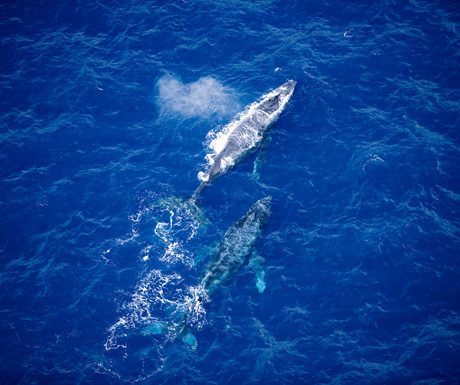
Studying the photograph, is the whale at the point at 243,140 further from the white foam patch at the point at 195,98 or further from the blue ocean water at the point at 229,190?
the white foam patch at the point at 195,98

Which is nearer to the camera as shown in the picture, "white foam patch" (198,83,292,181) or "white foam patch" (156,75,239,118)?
"white foam patch" (198,83,292,181)

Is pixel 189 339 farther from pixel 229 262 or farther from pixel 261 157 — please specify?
pixel 261 157

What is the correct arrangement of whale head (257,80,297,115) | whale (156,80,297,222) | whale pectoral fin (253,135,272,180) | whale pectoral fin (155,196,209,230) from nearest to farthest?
whale pectoral fin (155,196,209,230) < whale (156,80,297,222) < whale pectoral fin (253,135,272,180) < whale head (257,80,297,115)

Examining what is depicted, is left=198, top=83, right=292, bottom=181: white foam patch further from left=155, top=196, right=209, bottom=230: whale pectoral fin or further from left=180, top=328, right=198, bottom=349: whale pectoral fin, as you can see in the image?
left=180, top=328, right=198, bottom=349: whale pectoral fin

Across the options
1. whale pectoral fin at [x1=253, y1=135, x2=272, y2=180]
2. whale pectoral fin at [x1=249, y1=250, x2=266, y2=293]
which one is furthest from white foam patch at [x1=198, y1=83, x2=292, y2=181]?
whale pectoral fin at [x1=249, y1=250, x2=266, y2=293]

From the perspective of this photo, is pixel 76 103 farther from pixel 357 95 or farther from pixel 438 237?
pixel 438 237

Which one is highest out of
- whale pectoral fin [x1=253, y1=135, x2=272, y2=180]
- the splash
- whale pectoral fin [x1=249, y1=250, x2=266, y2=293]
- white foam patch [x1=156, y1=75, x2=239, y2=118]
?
white foam patch [x1=156, y1=75, x2=239, y2=118]

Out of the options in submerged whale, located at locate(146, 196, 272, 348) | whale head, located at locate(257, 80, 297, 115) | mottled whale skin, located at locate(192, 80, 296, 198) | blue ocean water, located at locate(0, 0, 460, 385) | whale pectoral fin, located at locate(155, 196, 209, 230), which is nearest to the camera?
blue ocean water, located at locate(0, 0, 460, 385)
